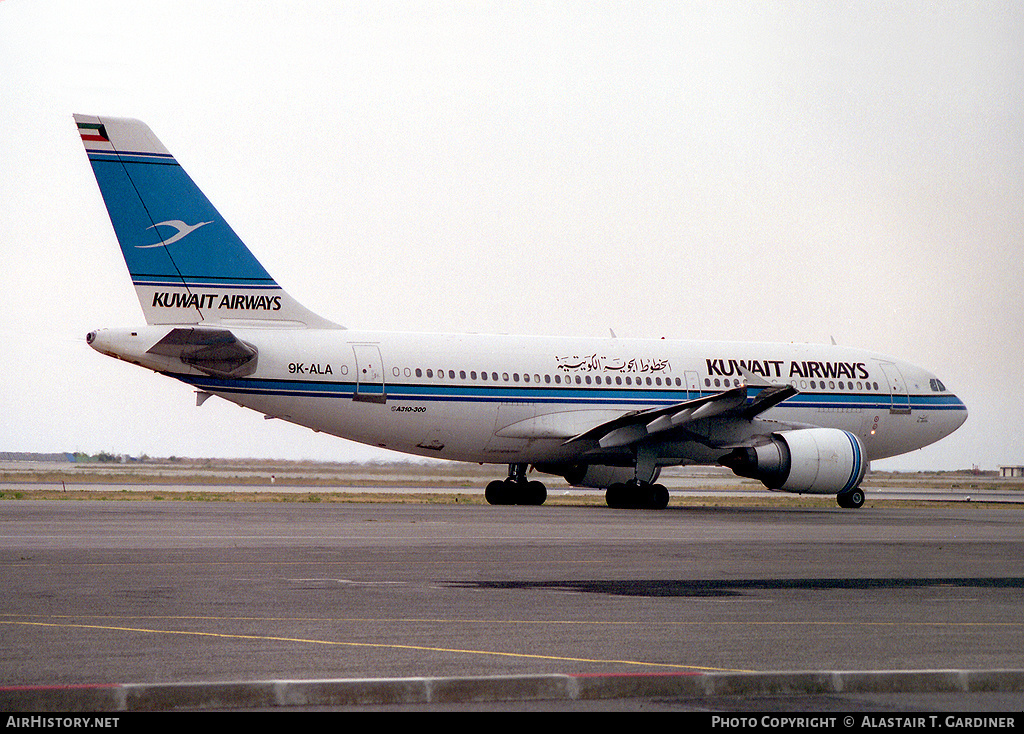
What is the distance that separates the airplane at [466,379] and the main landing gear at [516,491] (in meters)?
0.05

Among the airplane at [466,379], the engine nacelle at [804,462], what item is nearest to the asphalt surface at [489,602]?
the airplane at [466,379]

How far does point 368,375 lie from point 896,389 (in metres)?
16.6

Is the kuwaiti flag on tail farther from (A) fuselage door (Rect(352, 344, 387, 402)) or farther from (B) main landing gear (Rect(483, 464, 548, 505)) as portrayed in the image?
(B) main landing gear (Rect(483, 464, 548, 505))

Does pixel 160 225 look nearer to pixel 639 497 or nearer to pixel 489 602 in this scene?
pixel 639 497

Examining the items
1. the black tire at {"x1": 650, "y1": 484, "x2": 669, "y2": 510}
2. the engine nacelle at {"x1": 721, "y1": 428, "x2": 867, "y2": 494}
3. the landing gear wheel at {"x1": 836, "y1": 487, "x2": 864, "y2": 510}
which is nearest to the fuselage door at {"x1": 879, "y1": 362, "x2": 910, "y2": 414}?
the landing gear wheel at {"x1": 836, "y1": 487, "x2": 864, "y2": 510}

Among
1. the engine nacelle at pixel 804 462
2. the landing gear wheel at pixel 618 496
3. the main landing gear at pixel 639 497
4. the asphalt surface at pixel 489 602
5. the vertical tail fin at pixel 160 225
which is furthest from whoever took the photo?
the landing gear wheel at pixel 618 496

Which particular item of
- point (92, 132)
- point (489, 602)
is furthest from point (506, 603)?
point (92, 132)

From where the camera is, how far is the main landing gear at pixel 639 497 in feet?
107

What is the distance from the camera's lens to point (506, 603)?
11727 mm

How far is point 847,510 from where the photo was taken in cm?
3347

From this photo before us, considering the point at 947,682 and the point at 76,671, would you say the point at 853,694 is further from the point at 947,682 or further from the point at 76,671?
the point at 76,671

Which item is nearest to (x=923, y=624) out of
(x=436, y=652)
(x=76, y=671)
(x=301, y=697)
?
(x=436, y=652)

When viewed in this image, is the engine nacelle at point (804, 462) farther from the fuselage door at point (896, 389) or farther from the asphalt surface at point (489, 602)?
the asphalt surface at point (489, 602)

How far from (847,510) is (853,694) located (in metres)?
27.0
